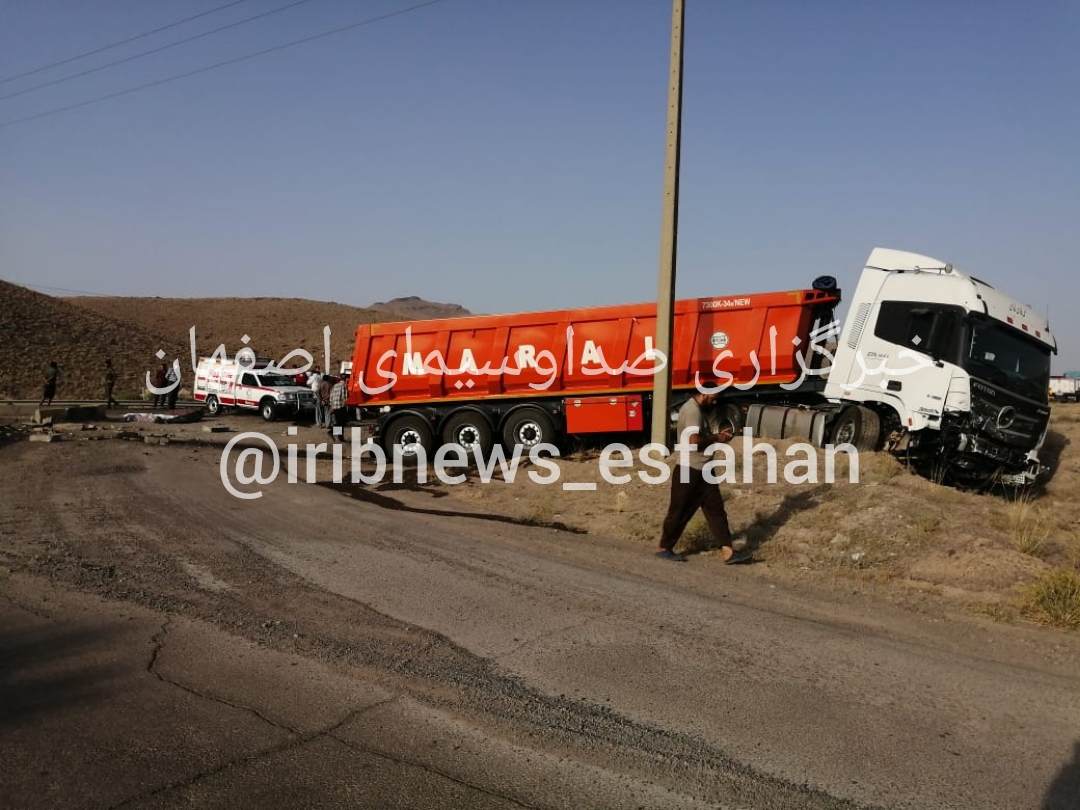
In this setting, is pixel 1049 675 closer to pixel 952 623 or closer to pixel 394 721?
pixel 952 623

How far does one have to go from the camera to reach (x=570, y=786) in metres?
4.01

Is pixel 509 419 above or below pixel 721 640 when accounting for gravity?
above

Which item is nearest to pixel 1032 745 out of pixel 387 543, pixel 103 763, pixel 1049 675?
pixel 1049 675

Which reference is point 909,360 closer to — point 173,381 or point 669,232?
point 669,232

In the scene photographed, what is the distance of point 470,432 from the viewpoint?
17.8m

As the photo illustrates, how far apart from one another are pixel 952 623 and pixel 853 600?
85 cm

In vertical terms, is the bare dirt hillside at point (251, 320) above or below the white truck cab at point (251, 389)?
above

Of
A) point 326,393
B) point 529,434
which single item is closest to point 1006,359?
point 529,434

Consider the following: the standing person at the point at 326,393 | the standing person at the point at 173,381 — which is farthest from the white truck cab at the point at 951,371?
the standing person at the point at 173,381

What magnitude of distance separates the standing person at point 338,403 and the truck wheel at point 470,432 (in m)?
4.22

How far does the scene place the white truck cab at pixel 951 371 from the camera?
11578 millimetres

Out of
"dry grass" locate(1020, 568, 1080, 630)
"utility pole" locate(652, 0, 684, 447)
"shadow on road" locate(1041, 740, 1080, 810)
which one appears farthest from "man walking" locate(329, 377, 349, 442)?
"shadow on road" locate(1041, 740, 1080, 810)

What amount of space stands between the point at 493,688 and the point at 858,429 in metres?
9.64

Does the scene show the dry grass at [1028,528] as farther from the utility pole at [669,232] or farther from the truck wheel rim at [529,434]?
the truck wheel rim at [529,434]
